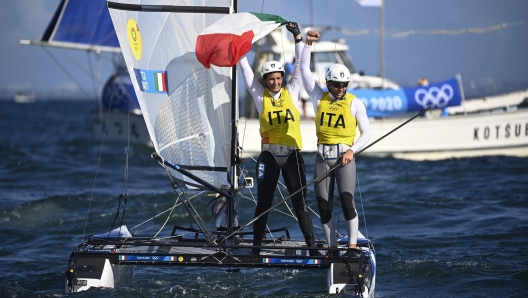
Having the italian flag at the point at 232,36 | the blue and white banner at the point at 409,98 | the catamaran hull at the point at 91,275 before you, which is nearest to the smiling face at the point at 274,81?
the italian flag at the point at 232,36

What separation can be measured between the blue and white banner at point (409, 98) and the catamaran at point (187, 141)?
504 inches

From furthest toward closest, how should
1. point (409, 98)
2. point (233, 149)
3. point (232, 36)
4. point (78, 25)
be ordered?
point (78, 25)
point (409, 98)
point (233, 149)
point (232, 36)

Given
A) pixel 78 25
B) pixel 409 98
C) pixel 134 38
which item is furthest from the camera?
pixel 78 25

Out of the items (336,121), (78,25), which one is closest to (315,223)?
(336,121)

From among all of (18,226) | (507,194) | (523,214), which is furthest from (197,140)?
(507,194)

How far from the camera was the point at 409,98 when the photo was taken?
21.6 meters

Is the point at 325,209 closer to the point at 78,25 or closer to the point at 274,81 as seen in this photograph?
the point at 274,81

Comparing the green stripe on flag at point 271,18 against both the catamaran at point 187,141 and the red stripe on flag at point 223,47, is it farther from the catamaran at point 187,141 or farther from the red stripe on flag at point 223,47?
the red stripe on flag at point 223,47

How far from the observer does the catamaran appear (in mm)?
7547

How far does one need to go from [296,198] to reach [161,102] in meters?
1.71

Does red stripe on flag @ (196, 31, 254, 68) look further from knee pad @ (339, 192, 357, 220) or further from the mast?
knee pad @ (339, 192, 357, 220)

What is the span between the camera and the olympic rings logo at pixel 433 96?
21750mm

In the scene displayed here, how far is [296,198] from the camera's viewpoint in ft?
25.5

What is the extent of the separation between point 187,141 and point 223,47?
1278 millimetres
